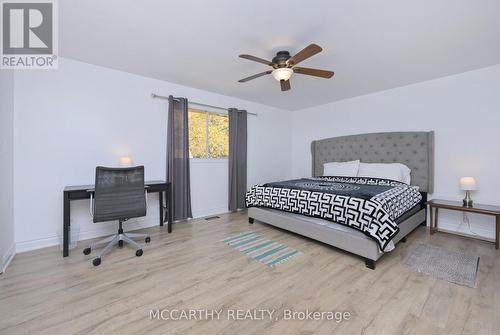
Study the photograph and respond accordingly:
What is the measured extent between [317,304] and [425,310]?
0.76 m

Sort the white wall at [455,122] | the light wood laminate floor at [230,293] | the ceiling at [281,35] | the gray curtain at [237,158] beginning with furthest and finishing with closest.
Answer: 1. the gray curtain at [237,158]
2. the white wall at [455,122]
3. the ceiling at [281,35]
4. the light wood laminate floor at [230,293]

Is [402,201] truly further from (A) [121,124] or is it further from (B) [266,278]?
(A) [121,124]

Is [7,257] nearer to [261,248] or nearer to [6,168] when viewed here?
[6,168]

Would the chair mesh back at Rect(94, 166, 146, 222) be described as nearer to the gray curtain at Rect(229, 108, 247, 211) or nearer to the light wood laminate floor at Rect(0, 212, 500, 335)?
the light wood laminate floor at Rect(0, 212, 500, 335)

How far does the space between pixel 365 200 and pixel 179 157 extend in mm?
2813

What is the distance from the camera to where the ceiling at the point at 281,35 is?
1.78 meters

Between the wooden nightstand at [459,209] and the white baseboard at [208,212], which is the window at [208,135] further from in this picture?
the wooden nightstand at [459,209]

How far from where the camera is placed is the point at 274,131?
16.9ft

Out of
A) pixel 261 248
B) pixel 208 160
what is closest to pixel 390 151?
pixel 261 248

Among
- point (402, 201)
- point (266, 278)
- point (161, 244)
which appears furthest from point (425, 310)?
point (161, 244)

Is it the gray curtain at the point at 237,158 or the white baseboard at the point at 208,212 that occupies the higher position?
the gray curtain at the point at 237,158

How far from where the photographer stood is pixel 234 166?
14.0 ft

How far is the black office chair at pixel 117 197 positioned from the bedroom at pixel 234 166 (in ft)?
0.52

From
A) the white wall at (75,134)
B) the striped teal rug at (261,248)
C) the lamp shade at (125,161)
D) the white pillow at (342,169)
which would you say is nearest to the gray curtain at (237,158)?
the white wall at (75,134)
